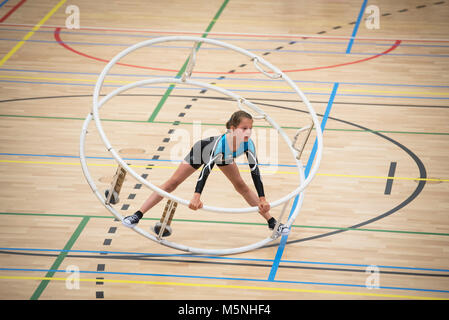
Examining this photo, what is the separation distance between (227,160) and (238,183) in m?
0.43

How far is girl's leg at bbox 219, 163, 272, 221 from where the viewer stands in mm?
8172

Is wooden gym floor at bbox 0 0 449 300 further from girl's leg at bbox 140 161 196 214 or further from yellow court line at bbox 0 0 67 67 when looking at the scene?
girl's leg at bbox 140 161 196 214

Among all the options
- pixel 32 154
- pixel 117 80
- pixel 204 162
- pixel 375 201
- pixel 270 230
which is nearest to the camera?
pixel 204 162

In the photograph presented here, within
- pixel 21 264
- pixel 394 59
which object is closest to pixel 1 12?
pixel 394 59

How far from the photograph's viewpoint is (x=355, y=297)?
24.4ft

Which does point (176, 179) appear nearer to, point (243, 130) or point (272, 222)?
point (243, 130)

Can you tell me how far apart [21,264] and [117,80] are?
5.68m

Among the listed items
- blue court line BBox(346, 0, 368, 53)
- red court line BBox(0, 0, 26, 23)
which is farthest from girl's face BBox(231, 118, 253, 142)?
red court line BBox(0, 0, 26, 23)

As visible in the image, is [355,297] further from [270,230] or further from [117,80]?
[117,80]

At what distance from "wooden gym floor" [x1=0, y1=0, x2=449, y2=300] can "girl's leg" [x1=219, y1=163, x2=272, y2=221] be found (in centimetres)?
45

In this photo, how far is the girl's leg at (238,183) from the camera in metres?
8.17

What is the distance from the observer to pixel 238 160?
10531mm
